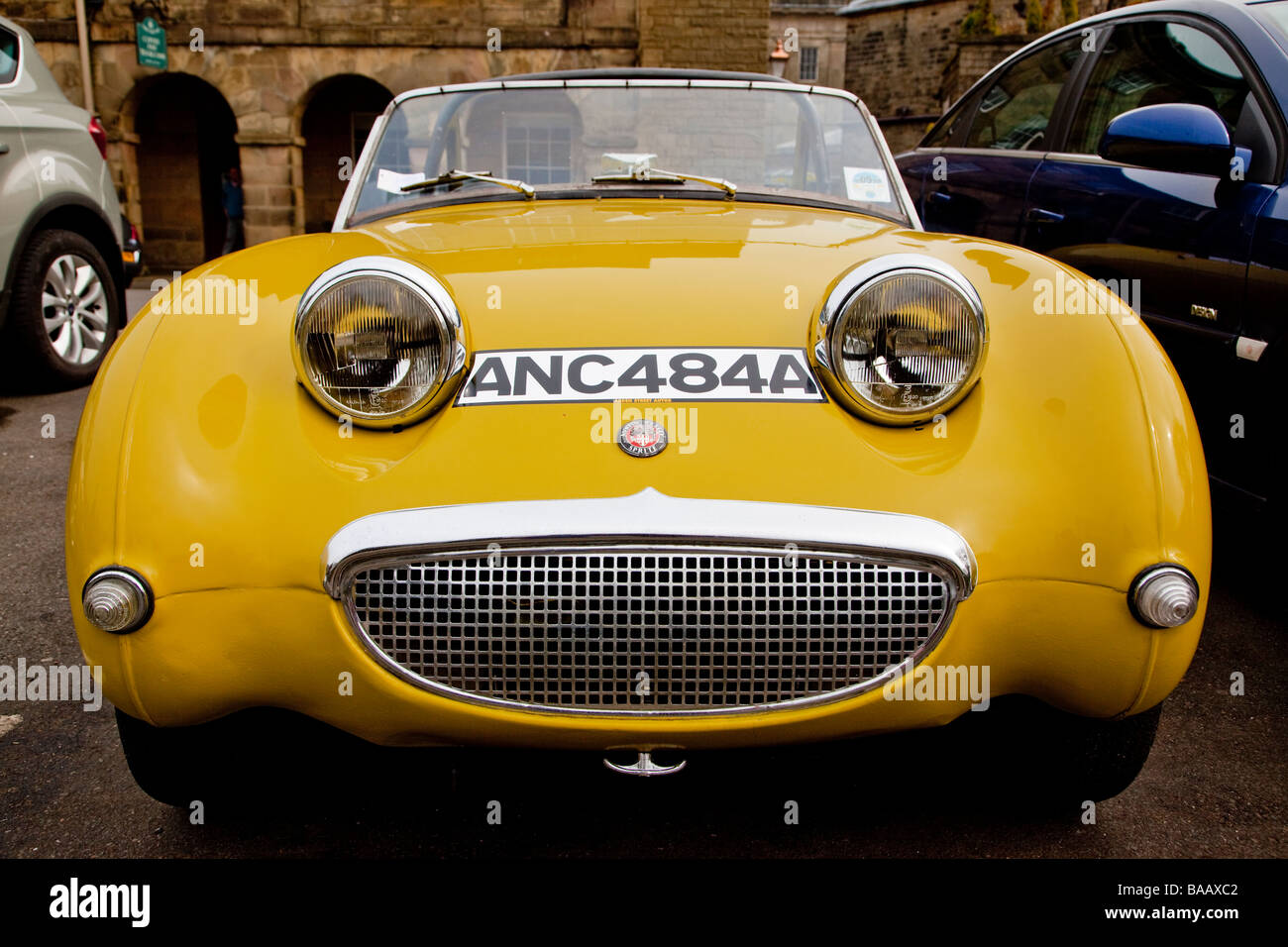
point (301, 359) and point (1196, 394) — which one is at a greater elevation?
point (301, 359)

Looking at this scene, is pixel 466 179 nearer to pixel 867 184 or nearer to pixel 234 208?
pixel 867 184

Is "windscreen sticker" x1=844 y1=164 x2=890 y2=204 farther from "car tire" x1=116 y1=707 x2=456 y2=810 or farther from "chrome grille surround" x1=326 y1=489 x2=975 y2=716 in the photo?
"car tire" x1=116 y1=707 x2=456 y2=810

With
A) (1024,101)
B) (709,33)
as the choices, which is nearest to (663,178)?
(1024,101)

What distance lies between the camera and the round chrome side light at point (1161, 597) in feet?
4.93

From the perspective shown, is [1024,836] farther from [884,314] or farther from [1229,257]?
[1229,257]

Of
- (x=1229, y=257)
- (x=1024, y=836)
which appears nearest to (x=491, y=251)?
(x=1024, y=836)

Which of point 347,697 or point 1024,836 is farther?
point 1024,836

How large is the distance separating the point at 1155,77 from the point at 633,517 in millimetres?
3104

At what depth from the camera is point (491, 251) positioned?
193 centimetres

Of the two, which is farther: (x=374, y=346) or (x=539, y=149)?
(x=539, y=149)

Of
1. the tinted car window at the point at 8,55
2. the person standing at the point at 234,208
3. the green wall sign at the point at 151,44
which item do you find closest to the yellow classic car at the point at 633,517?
the tinted car window at the point at 8,55

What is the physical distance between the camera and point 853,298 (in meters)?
1.60

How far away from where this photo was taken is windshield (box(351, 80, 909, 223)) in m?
2.65
